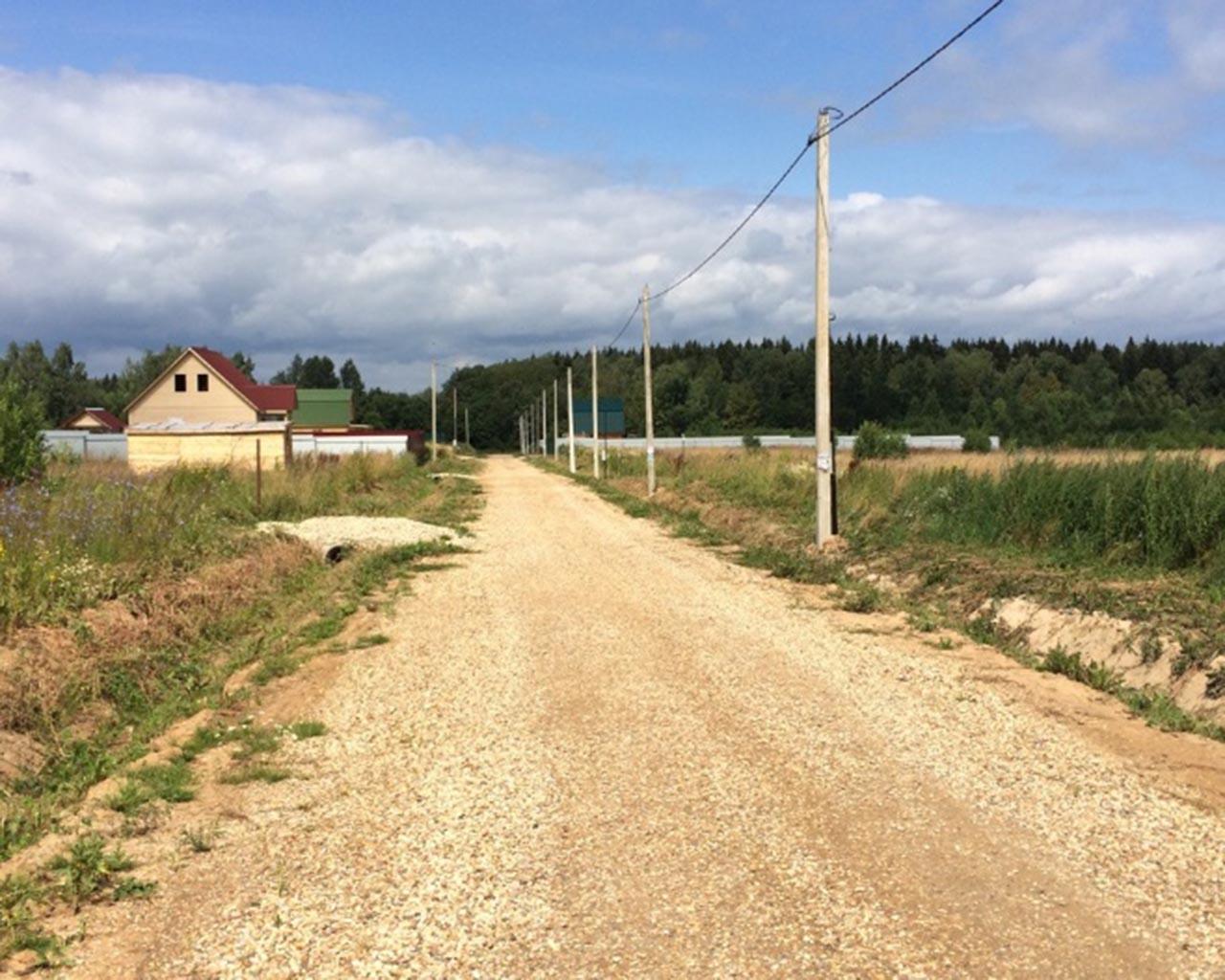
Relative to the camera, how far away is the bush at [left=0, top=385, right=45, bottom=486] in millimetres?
15836

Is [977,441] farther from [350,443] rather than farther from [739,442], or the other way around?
[350,443]

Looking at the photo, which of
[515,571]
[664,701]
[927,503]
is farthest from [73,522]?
[927,503]

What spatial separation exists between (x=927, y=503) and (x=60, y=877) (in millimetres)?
13895

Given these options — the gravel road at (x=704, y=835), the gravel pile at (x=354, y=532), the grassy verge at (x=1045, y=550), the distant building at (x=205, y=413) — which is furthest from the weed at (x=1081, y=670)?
the distant building at (x=205, y=413)

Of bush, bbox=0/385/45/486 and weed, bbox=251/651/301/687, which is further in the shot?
bush, bbox=0/385/45/486

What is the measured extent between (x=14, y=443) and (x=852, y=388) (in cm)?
10658

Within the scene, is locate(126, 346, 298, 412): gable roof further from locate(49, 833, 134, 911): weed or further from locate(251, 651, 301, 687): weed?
locate(49, 833, 134, 911): weed

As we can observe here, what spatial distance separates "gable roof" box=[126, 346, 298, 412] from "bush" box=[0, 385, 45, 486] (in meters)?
41.6

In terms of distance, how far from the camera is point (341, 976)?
3.66 m

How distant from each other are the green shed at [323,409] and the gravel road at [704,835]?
7080cm

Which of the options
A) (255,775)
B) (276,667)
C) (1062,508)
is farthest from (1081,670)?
(276,667)

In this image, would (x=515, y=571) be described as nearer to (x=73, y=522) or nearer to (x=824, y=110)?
(x=73, y=522)

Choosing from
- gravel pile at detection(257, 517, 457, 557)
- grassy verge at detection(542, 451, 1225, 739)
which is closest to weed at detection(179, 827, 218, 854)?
grassy verge at detection(542, 451, 1225, 739)

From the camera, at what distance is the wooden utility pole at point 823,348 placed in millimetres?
16359
